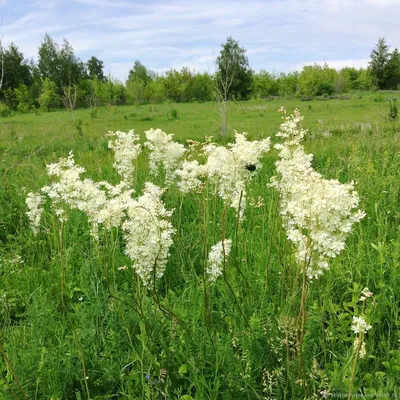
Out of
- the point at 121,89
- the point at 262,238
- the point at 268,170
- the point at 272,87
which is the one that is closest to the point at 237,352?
the point at 262,238

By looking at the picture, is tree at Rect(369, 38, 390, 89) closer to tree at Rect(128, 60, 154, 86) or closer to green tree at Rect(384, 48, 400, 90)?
green tree at Rect(384, 48, 400, 90)

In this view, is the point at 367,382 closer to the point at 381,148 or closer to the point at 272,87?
the point at 381,148

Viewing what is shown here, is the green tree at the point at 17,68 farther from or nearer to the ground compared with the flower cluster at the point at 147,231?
farther from the ground

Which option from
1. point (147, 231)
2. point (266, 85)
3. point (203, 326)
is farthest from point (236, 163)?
point (266, 85)

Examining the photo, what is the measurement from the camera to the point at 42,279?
4.43 meters

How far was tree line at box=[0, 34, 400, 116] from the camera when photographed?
5816 cm

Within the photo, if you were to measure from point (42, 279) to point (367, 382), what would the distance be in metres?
3.51

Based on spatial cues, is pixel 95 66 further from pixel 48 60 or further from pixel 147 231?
pixel 147 231

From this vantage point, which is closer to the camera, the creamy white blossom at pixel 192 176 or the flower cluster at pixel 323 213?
the flower cluster at pixel 323 213

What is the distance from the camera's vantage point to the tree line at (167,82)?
191 ft

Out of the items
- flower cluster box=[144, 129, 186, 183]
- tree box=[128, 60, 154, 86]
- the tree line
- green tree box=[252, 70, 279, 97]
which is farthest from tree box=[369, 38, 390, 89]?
flower cluster box=[144, 129, 186, 183]

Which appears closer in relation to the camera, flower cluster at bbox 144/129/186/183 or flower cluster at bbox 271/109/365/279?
flower cluster at bbox 271/109/365/279

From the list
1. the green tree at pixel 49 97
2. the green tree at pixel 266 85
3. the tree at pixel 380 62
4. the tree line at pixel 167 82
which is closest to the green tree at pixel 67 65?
the tree line at pixel 167 82

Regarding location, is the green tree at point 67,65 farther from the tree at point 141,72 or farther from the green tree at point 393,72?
the green tree at point 393,72
